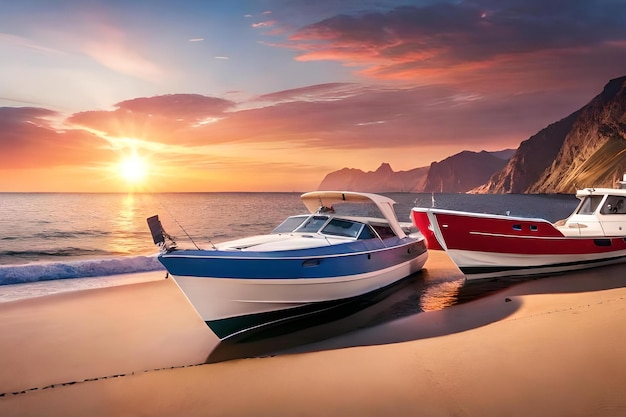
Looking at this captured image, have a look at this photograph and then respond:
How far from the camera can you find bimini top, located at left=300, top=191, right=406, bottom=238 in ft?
42.3

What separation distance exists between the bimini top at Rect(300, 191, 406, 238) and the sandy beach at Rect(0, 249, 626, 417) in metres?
3.68

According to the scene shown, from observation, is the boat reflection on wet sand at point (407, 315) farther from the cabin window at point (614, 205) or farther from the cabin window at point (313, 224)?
the cabin window at point (614, 205)

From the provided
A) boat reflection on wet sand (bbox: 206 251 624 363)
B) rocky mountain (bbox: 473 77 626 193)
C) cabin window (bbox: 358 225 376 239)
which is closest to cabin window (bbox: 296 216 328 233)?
cabin window (bbox: 358 225 376 239)

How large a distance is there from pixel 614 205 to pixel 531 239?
419cm

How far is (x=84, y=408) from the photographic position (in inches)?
229

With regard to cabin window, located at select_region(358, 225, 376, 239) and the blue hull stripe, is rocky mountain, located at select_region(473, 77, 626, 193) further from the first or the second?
the blue hull stripe

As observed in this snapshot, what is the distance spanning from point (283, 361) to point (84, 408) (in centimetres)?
284

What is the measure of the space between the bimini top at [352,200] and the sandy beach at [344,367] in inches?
145

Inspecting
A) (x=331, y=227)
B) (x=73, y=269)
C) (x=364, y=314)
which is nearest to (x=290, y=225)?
(x=331, y=227)

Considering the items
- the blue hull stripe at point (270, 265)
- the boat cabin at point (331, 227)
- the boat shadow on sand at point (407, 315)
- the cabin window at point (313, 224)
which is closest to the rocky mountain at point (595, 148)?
the boat shadow on sand at point (407, 315)

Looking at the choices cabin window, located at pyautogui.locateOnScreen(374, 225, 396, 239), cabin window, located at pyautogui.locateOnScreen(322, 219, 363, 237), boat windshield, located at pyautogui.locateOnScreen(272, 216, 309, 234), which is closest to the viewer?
cabin window, located at pyautogui.locateOnScreen(322, 219, 363, 237)

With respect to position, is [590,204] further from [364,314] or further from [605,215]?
Result: [364,314]

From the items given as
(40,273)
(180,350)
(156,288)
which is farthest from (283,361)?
Answer: (40,273)

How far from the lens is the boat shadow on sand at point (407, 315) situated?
8.44 m
